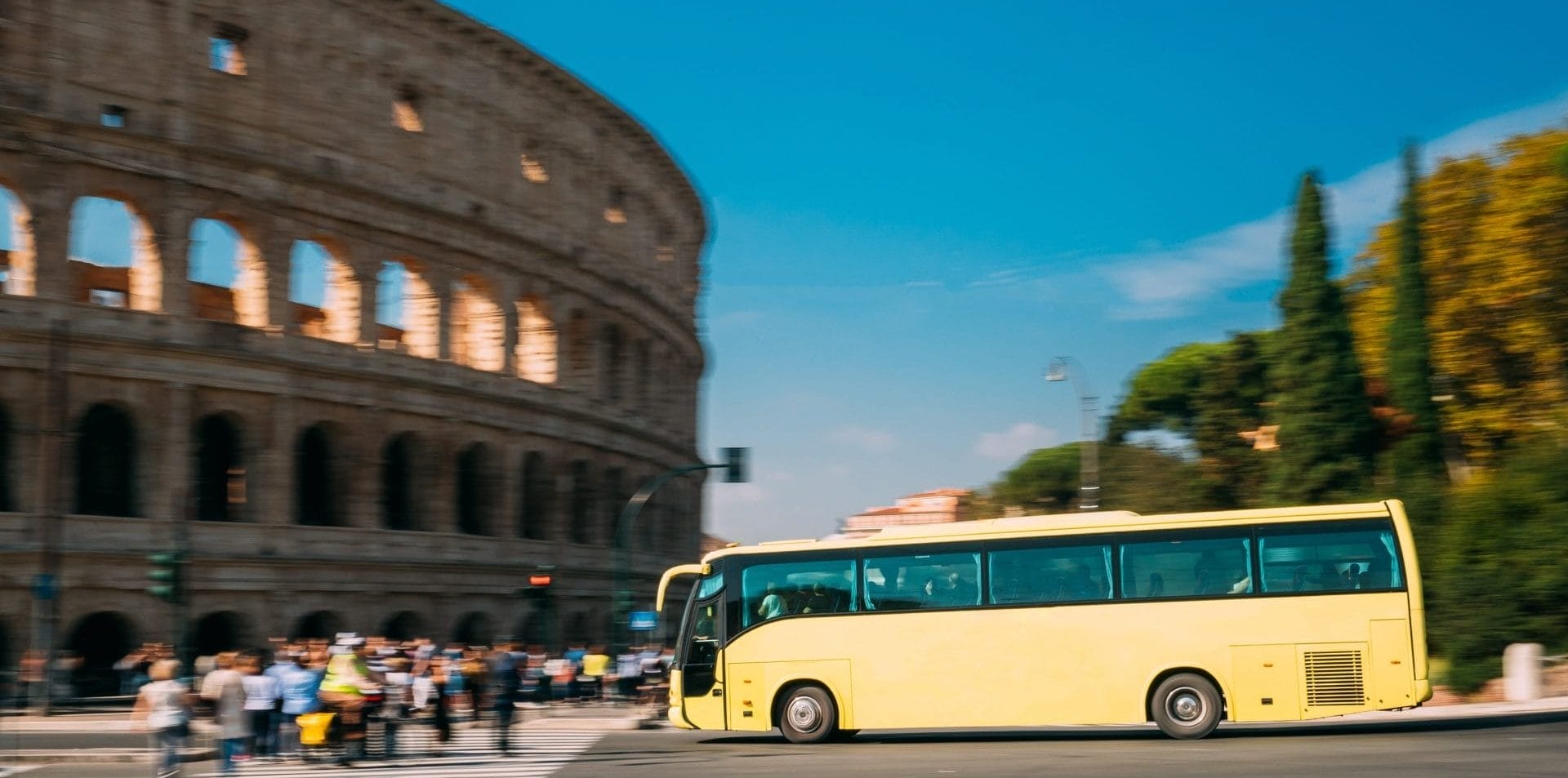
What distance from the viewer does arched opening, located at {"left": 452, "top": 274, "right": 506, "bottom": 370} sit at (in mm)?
43750

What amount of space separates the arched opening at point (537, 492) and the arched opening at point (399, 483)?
5.01 m

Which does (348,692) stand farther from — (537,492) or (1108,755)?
(537,492)

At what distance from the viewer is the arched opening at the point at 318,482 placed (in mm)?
38562

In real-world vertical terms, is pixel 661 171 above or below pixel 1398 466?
above

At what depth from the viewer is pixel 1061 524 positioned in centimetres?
1919

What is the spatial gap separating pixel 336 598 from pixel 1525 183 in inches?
1407

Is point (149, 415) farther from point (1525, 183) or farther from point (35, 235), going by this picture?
point (1525, 183)

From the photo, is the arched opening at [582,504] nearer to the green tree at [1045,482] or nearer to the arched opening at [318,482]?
the arched opening at [318,482]

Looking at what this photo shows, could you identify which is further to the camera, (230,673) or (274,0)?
(274,0)

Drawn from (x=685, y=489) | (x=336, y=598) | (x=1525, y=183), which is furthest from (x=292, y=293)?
(x=1525, y=183)

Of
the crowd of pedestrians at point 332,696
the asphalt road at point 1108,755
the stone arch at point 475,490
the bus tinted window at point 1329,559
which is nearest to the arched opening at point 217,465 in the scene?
the crowd of pedestrians at point 332,696

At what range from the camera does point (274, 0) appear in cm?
3662

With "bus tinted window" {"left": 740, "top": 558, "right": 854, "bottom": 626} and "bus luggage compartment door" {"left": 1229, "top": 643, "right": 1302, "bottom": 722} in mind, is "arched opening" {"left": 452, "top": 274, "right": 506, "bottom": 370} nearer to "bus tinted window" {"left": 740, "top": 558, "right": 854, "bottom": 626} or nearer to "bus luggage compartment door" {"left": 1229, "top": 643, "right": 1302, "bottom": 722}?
"bus tinted window" {"left": 740, "top": 558, "right": 854, "bottom": 626}

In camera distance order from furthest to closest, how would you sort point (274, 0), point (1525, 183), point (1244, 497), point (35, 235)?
point (1244, 497) < point (1525, 183) < point (274, 0) < point (35, 235)
